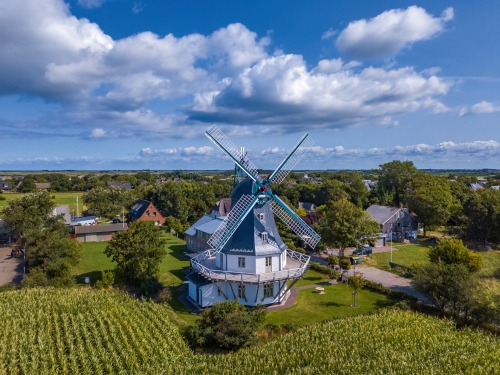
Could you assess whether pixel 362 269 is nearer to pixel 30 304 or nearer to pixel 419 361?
pixel 419 361

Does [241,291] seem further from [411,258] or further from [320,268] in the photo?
[411,258]

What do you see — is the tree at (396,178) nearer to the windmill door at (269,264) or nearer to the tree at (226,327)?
the windmill door at (269,264)

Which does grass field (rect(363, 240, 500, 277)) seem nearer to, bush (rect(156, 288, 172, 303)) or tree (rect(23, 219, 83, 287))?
bush (rect(156, 288, 172, 303))

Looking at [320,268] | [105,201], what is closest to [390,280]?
[320,268]

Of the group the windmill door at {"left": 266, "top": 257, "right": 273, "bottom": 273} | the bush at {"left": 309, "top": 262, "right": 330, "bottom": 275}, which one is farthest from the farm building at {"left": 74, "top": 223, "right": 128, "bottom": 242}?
the windmill door at {"left": 266, "top": 257, "right": 273, "bottom": 273}

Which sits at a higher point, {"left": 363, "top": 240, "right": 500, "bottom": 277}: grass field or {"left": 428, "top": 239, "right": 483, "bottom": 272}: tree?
{"left": 428, "top": 239, "right": 483, "bottom": 272}: tree

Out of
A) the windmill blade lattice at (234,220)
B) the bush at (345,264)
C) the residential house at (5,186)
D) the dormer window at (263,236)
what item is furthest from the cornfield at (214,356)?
the residential house at (5,186)

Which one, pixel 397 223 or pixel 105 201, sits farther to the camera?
pixel 105 201
